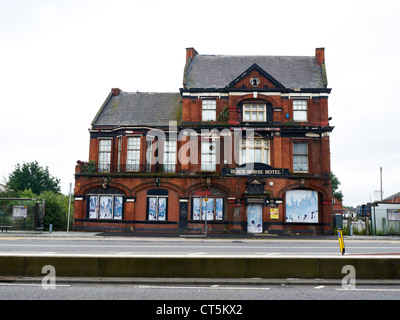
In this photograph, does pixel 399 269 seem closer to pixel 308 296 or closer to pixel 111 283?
pixel 308 296

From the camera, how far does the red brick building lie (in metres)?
28.7

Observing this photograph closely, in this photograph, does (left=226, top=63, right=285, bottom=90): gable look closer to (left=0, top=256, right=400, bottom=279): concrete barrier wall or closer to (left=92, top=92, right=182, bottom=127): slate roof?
(left=92, top=92, right=182, bottom=127): slate roof

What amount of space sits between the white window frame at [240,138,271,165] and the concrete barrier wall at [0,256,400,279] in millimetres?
19451

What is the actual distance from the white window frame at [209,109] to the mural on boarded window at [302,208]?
9147 millimetres

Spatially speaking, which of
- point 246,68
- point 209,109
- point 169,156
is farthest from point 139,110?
point 246,68

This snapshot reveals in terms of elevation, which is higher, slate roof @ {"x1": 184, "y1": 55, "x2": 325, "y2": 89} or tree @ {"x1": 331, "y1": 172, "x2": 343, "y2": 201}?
slate roof @ {"x1": 184, "y1": 55, "x2": 325, "y2": 89}

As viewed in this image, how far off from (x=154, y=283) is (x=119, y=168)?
873 inches

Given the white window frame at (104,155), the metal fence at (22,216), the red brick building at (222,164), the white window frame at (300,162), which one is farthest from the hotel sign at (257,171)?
the metal fence at (22,216)

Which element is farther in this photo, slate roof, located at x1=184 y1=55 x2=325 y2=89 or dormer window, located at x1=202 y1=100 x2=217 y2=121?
slate roof, located at x1=184 y1=55 x2=325 y2=89

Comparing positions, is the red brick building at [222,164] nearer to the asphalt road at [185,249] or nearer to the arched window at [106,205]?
the arched window at [106,205]

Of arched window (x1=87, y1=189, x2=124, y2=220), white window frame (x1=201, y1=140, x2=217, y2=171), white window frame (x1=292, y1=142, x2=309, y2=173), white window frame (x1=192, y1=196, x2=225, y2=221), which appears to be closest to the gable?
white window frame (x1=201, y1=140, x2=217, y2=171)

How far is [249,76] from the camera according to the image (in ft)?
101

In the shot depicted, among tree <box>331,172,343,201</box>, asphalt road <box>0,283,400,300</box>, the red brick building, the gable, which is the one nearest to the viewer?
asphalt road <box>0,283,400,300</box>

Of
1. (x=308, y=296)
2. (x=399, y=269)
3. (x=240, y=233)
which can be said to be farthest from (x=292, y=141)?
(x=308, y=296)
